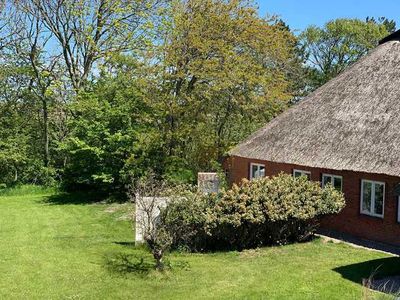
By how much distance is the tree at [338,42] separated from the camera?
45.3 metres

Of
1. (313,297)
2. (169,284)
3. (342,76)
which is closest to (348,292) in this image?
(313,297)

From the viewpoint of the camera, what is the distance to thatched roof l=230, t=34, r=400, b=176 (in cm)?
1595

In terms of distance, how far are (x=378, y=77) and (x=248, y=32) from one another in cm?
925

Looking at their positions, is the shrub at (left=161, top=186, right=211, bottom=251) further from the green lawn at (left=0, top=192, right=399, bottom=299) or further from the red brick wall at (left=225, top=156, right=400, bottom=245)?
the red brick wall at (left=225, top=156, right=400, bottom=245)

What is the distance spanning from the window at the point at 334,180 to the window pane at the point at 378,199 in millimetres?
1467

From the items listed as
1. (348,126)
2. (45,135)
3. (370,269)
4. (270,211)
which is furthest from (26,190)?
(370,269)

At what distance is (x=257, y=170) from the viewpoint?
22.4 m

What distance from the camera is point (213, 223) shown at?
570 inches

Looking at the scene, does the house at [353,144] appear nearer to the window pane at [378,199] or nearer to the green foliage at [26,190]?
the window pane at [378,199]

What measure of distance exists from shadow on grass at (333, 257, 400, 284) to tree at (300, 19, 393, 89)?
35720 millimetres

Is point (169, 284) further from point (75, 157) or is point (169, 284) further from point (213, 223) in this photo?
point (75, 157)

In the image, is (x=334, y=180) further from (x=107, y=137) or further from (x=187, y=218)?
(x=107, y=137)

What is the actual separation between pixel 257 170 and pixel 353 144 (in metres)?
6.27

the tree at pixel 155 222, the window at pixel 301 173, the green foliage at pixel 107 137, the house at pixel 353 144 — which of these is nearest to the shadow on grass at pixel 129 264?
the tree at pixel 155 222
